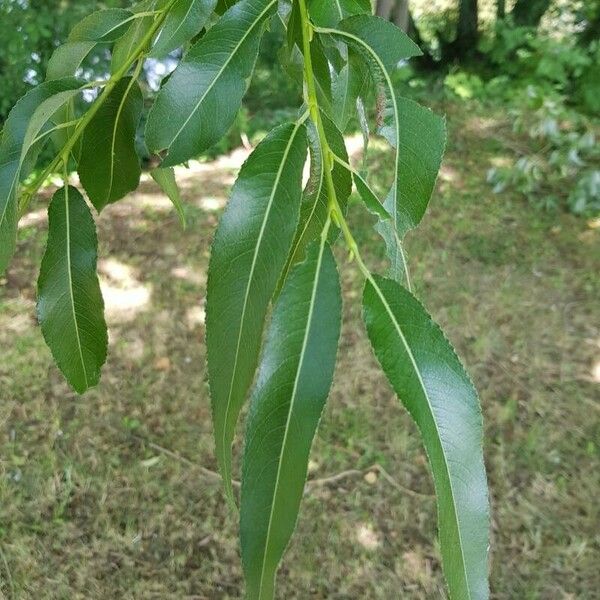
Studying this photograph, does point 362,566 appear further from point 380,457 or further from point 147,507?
point 147,507

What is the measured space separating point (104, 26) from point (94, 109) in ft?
0.46

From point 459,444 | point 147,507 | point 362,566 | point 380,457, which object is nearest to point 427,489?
point 380,457

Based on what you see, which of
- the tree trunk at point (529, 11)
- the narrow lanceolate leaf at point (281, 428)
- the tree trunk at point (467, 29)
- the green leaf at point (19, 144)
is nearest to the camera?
the narrow lanceolate leaf at point (281, 428)

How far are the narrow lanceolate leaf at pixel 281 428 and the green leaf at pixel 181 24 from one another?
0.30 meters

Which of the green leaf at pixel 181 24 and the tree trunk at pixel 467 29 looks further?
the tree trunk at pixel 467 29

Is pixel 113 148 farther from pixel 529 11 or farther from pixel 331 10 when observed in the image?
pixel 529 11

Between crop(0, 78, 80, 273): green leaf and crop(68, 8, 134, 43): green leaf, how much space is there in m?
0.09

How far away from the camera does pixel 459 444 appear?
1.55 ft

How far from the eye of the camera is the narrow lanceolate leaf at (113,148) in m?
0.72

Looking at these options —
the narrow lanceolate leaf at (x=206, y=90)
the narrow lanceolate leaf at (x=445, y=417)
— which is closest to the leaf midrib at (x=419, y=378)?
the narrow lanceolate leaf at (x=445, y=417)

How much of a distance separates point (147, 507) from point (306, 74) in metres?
1.85

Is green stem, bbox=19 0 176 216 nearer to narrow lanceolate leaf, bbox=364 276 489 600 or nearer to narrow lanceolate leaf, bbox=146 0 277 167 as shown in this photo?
narrow lanceolate leaf, bbox=146 0 277 167

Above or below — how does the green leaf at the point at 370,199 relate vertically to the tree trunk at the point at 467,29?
above

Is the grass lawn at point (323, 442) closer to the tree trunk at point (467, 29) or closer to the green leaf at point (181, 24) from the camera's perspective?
the green leaf at point (181, 24)
